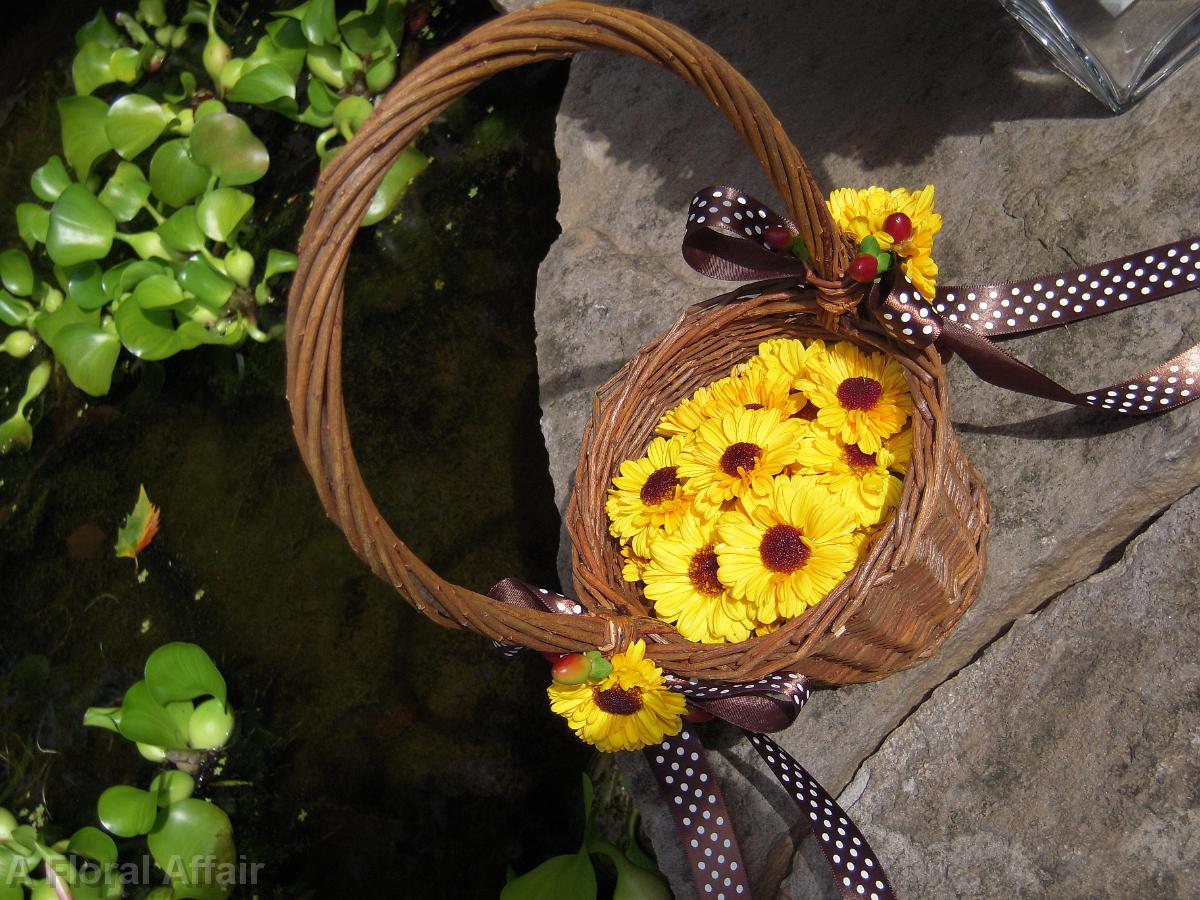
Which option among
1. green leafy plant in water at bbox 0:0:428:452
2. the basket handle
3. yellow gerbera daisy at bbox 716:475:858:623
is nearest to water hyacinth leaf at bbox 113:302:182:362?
green leafy plant in water at bbox 0:0:428:452

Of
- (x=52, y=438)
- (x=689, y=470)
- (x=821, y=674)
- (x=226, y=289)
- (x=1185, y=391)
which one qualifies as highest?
(x=1185, y=391)

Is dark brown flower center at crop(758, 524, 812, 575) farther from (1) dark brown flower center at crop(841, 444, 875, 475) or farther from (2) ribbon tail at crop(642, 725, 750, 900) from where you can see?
(2) ribbon tail at crop(642, 725, 750, 900)

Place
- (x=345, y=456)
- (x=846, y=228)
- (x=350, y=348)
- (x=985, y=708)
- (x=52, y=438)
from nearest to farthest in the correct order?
(x=345, y=456)
(x=846, y=228)
(x=985, y=708)
(x=350, y=348)
(x=52, y=438)

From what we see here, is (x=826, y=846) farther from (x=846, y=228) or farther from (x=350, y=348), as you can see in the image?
(x=350, y=348)

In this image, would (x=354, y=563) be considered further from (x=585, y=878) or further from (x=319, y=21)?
(x=319, y=21)

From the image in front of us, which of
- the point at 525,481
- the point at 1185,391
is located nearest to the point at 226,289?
the point at 525,481
